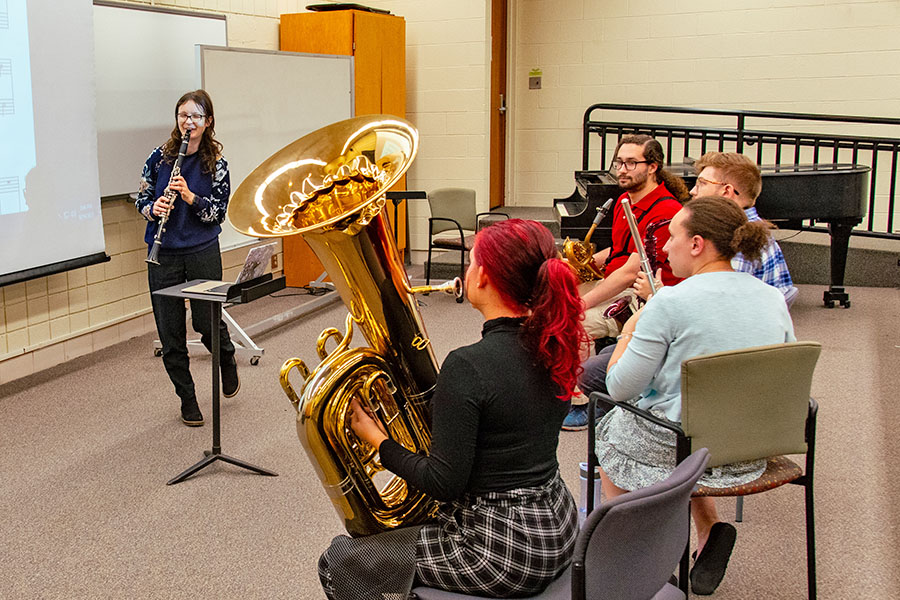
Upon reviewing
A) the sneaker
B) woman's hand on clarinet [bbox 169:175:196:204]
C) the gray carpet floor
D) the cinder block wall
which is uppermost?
the cinder block wall

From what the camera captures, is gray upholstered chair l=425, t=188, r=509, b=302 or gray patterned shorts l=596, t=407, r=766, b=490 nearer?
gray patterned shorts l=596, t=407, r=766, b=490

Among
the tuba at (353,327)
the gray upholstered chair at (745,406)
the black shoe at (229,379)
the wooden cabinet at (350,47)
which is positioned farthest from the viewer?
the wooden cabinet at (350,47)

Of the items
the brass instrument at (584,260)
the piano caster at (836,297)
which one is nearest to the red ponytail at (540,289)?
the brass instrument at (584,260)

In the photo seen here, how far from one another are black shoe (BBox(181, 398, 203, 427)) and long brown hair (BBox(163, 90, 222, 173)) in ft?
3.41

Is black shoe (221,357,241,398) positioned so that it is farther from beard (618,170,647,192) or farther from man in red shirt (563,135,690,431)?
beard (618,170,647,192)

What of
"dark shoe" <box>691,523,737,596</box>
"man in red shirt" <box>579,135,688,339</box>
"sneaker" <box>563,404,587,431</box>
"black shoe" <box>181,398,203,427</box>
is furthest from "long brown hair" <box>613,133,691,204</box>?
"black shoe" <box>181,398,203,427</box>

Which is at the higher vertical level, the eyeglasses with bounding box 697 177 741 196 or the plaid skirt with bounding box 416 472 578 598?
the eyeglasses with bounding box 697 177 741 196

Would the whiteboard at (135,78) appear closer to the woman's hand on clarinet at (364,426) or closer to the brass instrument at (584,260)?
the brass instrument at (584,260)

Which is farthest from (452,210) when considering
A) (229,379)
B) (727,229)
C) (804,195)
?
(727,229)

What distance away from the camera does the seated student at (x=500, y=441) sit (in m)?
1.68

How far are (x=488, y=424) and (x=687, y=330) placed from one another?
33.5 inches

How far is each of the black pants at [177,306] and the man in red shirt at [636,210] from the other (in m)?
1.68

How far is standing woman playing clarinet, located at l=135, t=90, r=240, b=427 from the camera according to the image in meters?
3.84

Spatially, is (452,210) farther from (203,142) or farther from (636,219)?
(636,219)
